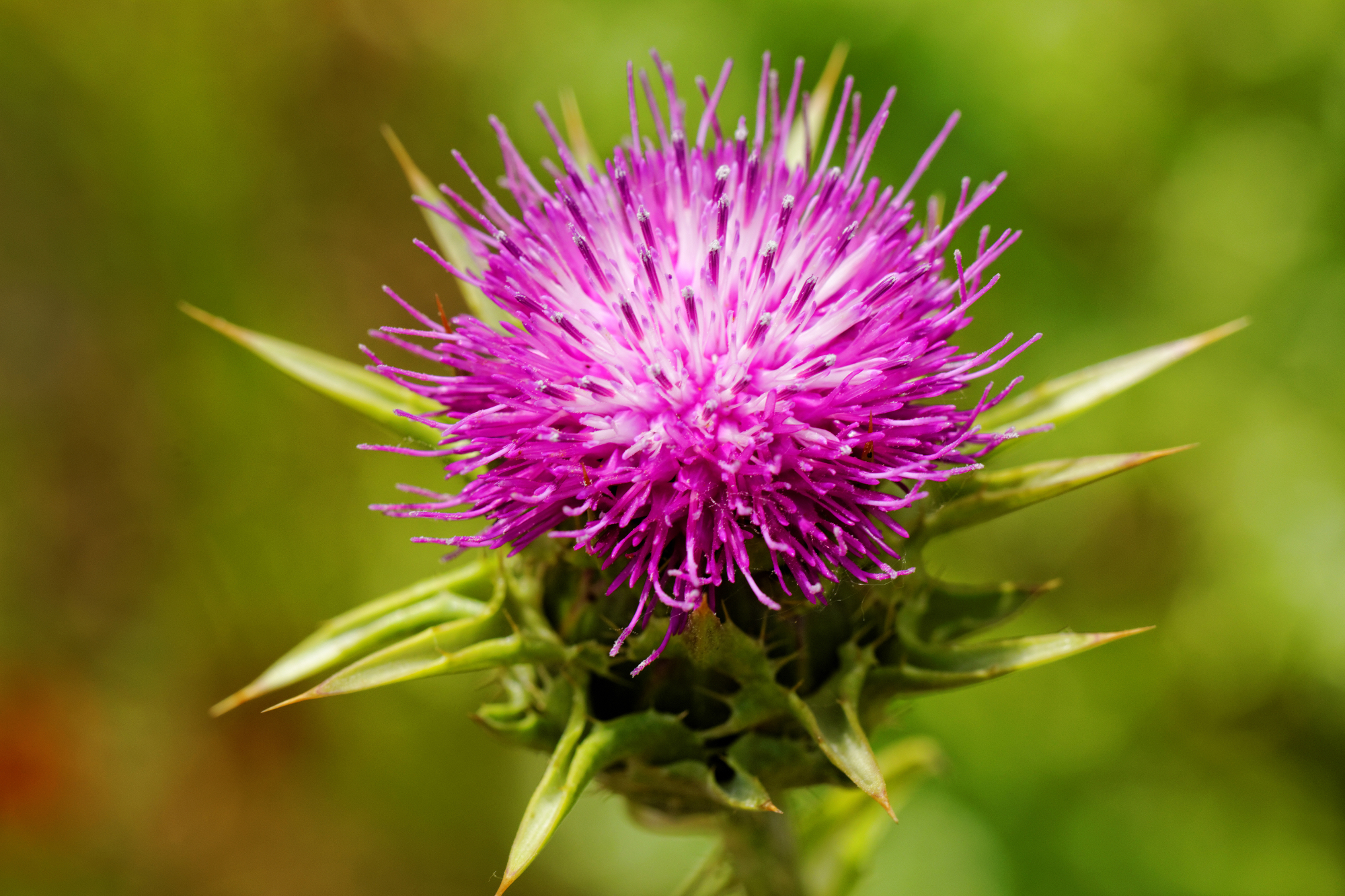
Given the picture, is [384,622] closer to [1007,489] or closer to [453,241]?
[453,241]

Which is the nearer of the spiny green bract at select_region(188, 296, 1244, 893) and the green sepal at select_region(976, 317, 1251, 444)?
the spiny green bract at select_region(188, 296, 1244, 893)

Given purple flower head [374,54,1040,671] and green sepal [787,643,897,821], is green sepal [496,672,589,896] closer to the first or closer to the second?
purple flower head [374,54,1040,671]

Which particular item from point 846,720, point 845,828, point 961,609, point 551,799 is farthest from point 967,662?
point 845,828

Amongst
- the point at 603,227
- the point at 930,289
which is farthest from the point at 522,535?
the point at 930,289

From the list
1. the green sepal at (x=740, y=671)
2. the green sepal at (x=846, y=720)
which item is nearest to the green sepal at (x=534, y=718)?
the green sepal at (x=740, y=671)

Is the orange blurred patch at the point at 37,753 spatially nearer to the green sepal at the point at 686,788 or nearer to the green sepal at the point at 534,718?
the green sepal at the point at 534,718

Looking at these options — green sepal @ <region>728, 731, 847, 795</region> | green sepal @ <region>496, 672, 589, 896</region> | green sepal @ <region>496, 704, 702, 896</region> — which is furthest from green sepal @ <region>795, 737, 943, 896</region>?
green sepal @ <region>496, 672, 589, 896</region>
